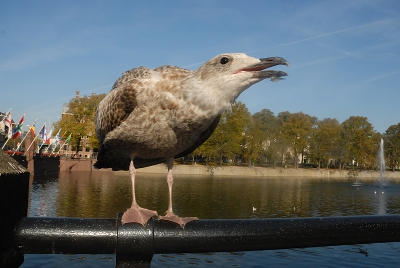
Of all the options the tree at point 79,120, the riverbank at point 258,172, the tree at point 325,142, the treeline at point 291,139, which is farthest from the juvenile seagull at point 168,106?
the tree at point 325,142

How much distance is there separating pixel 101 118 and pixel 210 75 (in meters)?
1.31

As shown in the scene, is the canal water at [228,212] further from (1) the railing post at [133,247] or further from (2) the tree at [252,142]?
(2) the tree at [252,142]

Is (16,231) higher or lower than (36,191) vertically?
higher

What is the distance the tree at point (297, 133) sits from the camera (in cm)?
8075

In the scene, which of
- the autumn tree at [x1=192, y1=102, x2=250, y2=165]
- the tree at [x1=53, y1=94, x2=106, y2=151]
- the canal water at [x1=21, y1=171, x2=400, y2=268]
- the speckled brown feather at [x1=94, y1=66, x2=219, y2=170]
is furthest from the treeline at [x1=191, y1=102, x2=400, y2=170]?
the speckled brown feather at [x1=94, y1=66, x2=219, y2=170]

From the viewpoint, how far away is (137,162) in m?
3.84

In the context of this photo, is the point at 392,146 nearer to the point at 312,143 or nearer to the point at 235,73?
the point at 312,143

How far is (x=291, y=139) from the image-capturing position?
3182 inches

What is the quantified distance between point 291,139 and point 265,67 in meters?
79.8

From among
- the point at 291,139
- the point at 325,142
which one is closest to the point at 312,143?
the point at 325,142

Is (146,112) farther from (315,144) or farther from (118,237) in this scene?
(315,144)

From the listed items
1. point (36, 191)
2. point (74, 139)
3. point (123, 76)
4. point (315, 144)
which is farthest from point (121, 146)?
point (315, 144)

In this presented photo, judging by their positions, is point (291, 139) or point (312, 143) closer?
point (291, 139)

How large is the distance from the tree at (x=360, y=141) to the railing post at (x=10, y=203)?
85.4 metres
